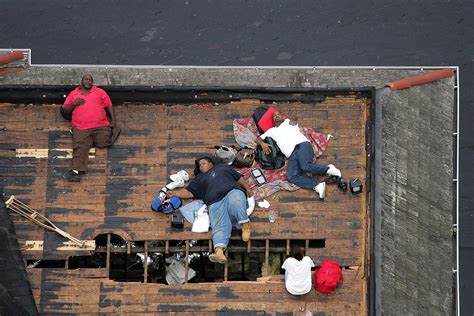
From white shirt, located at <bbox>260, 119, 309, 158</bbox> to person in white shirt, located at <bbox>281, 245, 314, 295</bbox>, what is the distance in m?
2.29

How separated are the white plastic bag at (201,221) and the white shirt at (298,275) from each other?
185cm

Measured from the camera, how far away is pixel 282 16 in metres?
28.3

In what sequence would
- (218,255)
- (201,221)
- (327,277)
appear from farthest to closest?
(201,221) < (218,255) < (327,277)

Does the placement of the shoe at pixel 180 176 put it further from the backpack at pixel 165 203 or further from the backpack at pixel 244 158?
the backpack at pixel 244 158

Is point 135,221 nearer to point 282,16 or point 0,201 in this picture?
point 0,201

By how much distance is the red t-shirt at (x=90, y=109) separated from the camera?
22828mm

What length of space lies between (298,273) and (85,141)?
5306 mm

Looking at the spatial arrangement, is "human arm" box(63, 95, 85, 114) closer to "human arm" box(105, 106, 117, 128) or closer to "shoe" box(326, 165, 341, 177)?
"human arm" box(105, 106, 117, 128)

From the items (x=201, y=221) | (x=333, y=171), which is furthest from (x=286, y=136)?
(x=201, y=221)

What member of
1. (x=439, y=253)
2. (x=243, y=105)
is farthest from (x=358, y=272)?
(x=243, y=105)

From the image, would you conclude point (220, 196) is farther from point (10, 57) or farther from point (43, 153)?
point (10, 57)

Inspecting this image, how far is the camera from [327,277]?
858 inches

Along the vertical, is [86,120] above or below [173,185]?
above

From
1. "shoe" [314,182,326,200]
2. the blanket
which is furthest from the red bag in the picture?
the blanket
